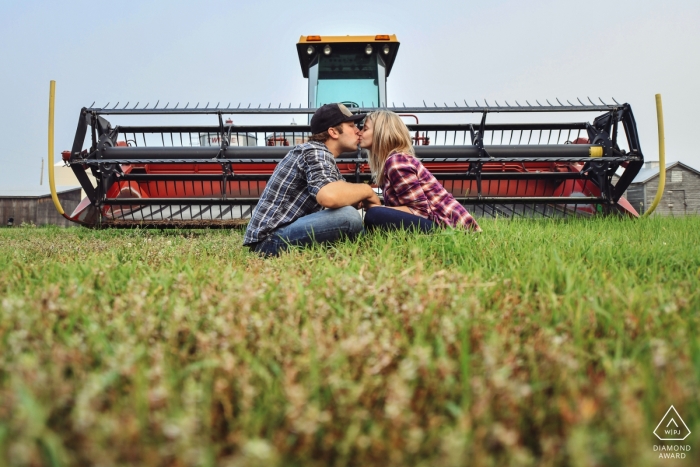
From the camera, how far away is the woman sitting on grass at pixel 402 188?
12.1 feet

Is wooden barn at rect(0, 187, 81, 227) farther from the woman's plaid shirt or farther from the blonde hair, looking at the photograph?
the woman's plaid shirt

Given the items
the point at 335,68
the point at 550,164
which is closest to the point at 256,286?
the point at 550,164

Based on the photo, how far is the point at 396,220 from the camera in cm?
370

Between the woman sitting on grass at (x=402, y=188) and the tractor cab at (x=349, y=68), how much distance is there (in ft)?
13.5

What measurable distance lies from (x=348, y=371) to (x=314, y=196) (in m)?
2.48

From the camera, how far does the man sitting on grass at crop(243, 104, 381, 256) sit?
11.1ft

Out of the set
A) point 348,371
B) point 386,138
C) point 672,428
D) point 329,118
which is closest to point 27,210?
point 329,118

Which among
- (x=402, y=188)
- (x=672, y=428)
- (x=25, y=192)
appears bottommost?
(x=25, y=192)

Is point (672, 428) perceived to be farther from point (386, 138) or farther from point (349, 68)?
point (349, 68)

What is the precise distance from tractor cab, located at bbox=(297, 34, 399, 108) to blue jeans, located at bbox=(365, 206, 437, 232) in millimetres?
4410

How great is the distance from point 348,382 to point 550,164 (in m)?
6.36

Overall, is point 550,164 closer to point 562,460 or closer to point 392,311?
point 392,311

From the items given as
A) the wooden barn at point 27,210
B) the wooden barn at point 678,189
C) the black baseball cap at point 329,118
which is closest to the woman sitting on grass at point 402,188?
the black baseball cap at point 329,118

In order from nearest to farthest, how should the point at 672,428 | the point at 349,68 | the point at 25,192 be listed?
the point at 672,428 → the point at 349,68 → the point at 25,192
